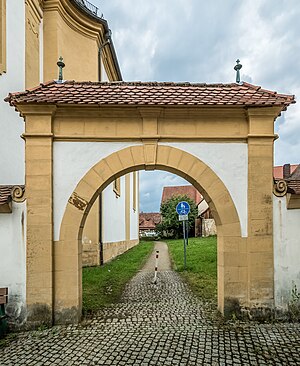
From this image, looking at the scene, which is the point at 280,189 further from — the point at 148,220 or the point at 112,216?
the point at 148,220

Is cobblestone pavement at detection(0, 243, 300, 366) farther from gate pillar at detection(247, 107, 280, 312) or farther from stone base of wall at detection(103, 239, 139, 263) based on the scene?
stone base of wall at detection(103, 239, 139, 263)

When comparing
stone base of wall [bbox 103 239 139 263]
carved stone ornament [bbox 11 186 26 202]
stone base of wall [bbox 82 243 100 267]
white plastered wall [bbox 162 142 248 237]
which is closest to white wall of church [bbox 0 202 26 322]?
carved stone ornament [bbox 11 186 26 202]

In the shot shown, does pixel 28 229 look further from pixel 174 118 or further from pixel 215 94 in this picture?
pixel 215 94

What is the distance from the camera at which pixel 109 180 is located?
6230 millimetres

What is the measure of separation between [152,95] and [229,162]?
6.13 feet

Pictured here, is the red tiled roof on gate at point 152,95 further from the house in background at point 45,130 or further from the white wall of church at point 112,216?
the white wall of church at point 112,216

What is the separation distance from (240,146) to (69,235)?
3.46m

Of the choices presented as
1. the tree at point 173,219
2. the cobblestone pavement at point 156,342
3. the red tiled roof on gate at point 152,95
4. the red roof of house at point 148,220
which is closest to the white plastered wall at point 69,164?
the red tiled roof on gate at point 152,95

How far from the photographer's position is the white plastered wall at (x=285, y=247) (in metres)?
5.99

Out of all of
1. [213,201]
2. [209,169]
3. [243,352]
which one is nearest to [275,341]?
[243,352]

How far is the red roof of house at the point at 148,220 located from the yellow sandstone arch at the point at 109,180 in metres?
56.0

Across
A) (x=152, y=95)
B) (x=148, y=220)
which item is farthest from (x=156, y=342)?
(x=148, y=220)

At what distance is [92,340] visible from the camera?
199 inches

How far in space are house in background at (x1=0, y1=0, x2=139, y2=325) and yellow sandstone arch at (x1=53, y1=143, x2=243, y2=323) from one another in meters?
0.24
